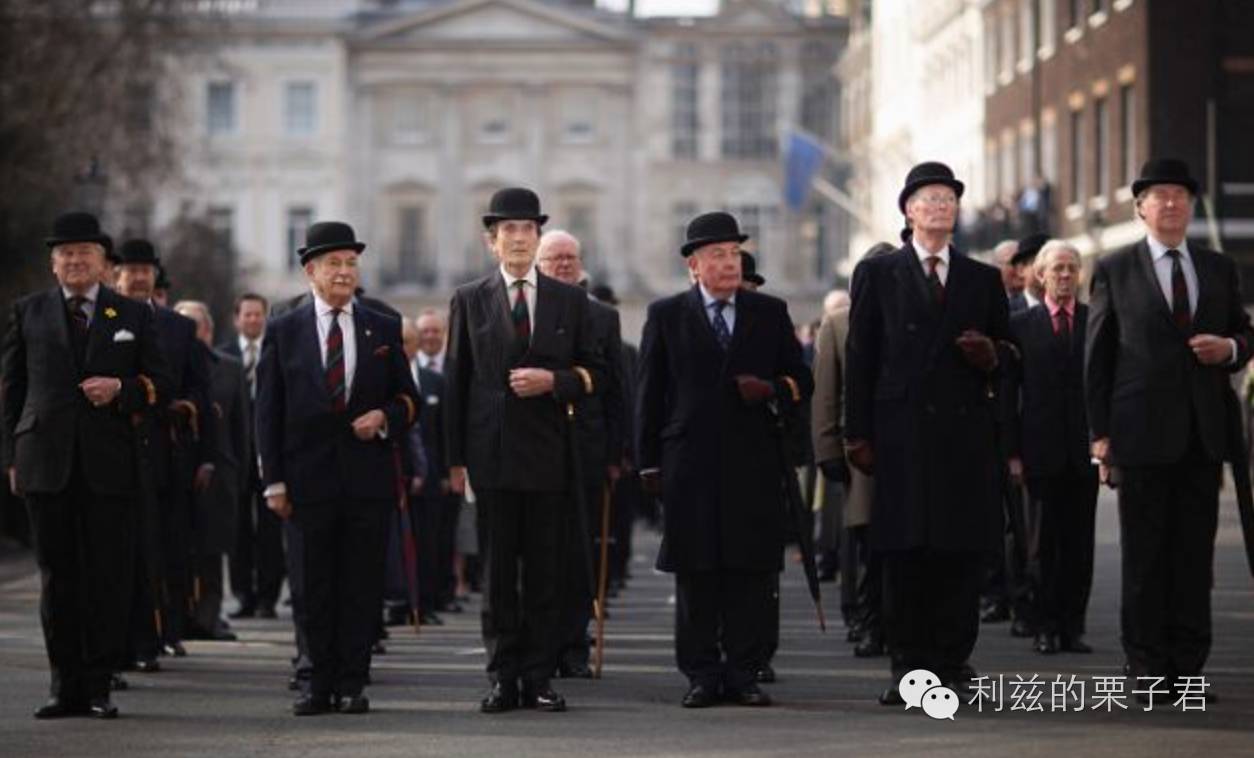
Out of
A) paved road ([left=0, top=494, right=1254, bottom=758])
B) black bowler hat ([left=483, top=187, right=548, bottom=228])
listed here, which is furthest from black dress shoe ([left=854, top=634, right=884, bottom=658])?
black bowler hat ([left=483, top=187, right=548, bottom=228])

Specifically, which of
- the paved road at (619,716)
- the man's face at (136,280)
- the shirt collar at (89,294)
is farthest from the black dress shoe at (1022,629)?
the shirt collar at (89,294)

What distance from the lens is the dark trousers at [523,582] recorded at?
43.4 feet

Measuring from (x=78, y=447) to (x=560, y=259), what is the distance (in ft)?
11.6

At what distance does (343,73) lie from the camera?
371 feet

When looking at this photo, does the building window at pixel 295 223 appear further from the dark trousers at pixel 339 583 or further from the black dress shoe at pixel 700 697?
the black dress shoe at pixel 700 697

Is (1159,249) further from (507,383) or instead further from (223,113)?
(223,113)

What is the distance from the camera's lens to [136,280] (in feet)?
54.4

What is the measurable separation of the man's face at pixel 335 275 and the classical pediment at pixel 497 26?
10125cm

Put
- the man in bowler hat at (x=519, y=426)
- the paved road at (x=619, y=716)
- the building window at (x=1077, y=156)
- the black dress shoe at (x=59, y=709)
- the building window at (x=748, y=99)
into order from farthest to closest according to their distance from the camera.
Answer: the building window at (x=748, y=99), the building window at (x=1077, y=156), the man in bowler hat at (x=519, y=426), the black dress shoe at (x=59, y=709), the paved road at (x=619, y=716)

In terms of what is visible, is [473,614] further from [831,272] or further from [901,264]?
[831,272]

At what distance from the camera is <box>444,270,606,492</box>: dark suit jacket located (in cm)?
1330

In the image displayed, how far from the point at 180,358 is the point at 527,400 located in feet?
11.4

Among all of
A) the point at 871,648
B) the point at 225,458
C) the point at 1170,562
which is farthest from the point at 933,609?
the point at 225,458

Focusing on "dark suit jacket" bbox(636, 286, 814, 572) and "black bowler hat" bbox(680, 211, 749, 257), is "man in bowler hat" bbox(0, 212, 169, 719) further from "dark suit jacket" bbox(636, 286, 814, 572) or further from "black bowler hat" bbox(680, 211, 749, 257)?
"black bowler hat" bbox(680, 211, 749, 257)
